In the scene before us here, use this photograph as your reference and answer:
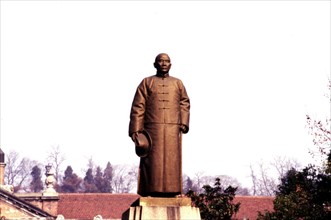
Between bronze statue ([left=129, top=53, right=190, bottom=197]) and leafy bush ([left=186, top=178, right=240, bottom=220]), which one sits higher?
leafy bush ([left=186, top=178, right=240, bottom=220])

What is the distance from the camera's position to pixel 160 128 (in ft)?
36.7

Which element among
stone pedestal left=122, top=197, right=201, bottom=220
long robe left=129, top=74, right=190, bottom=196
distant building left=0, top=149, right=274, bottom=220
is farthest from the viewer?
distant building left=0, top=149, right=274, bottom=220

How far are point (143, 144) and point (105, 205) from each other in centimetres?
5050

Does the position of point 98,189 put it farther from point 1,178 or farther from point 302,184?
point 302,184

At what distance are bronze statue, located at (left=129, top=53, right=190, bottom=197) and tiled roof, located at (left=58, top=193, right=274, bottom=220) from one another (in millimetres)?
47770

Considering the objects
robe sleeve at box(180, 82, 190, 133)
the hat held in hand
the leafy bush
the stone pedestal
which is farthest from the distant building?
the stone pedestal

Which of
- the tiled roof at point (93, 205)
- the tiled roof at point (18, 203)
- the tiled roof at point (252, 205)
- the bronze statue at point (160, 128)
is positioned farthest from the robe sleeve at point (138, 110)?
the tiled roof at point (93, 205)

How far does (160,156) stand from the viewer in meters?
11.1

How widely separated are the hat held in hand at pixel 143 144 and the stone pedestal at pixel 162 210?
26.8 inches

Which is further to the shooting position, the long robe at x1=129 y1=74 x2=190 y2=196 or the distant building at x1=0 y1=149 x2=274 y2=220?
the distant building at x1=0 y1=149 x2=274 y2=220

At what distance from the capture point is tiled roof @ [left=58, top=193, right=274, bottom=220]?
59219 millimetres

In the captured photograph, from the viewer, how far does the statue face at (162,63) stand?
37.4 feet

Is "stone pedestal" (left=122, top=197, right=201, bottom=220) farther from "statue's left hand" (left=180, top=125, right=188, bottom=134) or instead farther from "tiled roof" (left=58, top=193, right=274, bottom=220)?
"tiled roof" (left=58, top=193, right=274, bottom=220)

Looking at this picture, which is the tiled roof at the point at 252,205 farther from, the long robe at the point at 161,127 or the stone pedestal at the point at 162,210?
the stone pedestal at the point at 162,210
